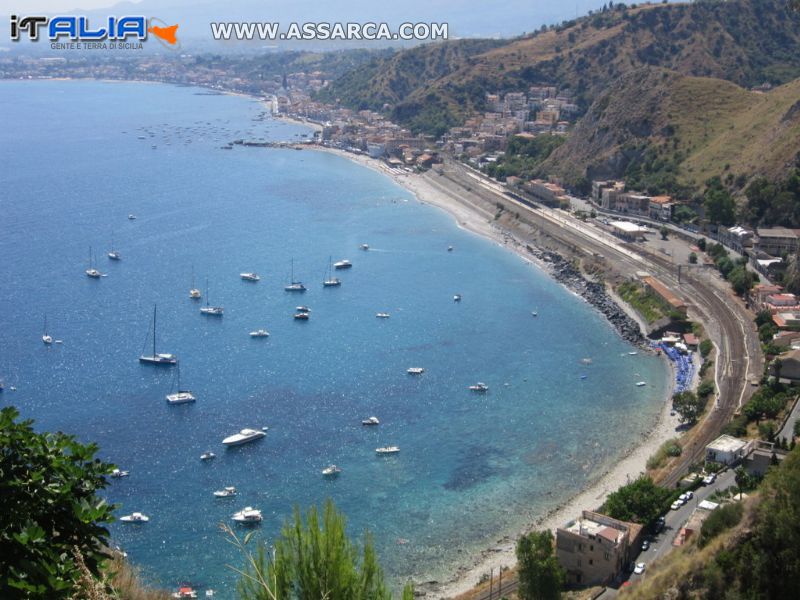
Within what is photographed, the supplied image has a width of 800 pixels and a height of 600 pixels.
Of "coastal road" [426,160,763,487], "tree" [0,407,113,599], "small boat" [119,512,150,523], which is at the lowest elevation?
"small boat" [119,512,150,523]

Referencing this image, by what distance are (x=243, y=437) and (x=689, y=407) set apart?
31.4ft

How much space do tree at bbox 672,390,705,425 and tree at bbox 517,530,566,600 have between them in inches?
297

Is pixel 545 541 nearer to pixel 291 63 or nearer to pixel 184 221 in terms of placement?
pixel 184 221

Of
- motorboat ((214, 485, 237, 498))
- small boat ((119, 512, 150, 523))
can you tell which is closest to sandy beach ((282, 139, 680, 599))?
motorboat ((214, 485, 237, 498))

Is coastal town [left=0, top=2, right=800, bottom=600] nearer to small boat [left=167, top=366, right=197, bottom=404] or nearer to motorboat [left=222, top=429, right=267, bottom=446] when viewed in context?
motorboat [left=222, top=429, right=267, bottom=446]

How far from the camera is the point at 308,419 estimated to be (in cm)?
2094

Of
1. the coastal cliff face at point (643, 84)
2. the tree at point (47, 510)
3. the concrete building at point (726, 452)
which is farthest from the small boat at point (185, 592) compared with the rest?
the coastal cliff face at point (643, 84)

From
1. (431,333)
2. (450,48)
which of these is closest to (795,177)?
(431,333)

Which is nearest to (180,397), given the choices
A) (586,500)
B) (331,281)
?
(586,500)

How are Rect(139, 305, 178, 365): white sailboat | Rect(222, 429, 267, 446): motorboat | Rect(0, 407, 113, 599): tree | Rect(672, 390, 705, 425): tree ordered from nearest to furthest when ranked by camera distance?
Rect(0, 407, 113, 599): tree → Rect(222, 429, 267, 446): motorboat → Rect(672, 390, 705, 425): tree → Rect(139, 305, 178, 365): white sailboat

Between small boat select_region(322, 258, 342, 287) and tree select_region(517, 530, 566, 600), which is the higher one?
small boat select_region(322, 258, 342, 287)

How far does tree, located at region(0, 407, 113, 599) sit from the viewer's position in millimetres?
4734

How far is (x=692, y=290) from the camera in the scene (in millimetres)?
28672

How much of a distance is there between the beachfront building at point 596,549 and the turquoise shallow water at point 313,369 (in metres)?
1.77
